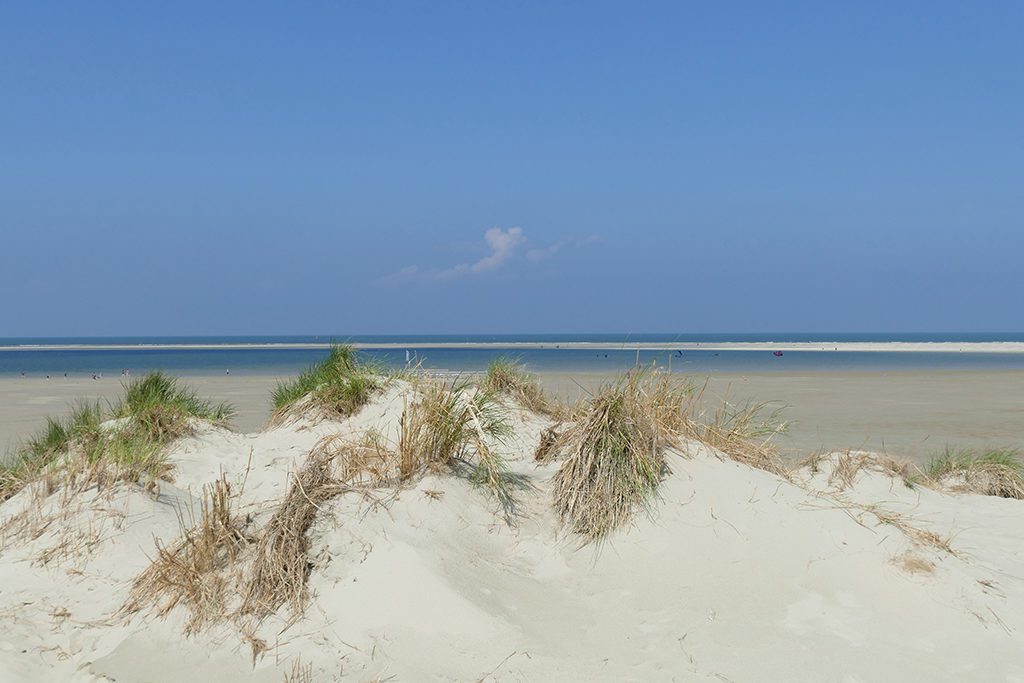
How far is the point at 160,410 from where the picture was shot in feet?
25.0

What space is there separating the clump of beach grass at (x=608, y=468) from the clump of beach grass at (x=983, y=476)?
15.0 feet

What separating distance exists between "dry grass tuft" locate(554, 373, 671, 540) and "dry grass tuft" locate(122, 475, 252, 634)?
2028mm

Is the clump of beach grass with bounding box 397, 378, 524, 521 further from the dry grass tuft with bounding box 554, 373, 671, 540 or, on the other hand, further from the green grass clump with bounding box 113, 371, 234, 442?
the green grass clump with bounding box 113, 371, 234, 442

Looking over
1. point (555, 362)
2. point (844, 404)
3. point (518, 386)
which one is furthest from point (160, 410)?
point (555, 362)

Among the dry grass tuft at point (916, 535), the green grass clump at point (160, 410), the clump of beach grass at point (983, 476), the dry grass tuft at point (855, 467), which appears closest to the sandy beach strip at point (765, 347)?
the clump of beach grass at point (983, 476)

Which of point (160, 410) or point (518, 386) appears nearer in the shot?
point (160, 410)

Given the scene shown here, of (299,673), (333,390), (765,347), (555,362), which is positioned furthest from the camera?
(765,347)

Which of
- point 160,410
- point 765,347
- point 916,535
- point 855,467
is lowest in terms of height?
point 765,347

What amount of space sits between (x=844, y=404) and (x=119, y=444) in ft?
63.6

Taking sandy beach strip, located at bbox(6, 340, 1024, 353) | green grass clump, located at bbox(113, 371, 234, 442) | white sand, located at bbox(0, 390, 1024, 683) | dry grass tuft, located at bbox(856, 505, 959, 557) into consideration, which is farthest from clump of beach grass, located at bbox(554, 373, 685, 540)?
sandy beach strip, located at bbox(6, 340, 1024, 353)

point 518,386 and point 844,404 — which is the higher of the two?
point 518,386

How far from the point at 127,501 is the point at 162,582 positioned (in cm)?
134

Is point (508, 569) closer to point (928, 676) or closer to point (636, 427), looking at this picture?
point (636, 427)

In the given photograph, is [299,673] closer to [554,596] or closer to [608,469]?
[554,596]
